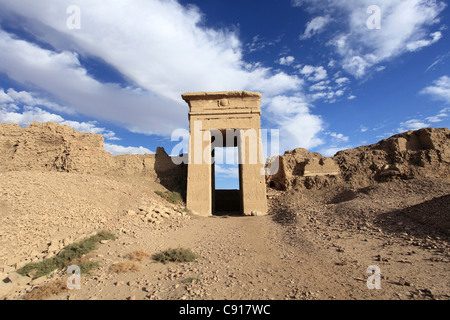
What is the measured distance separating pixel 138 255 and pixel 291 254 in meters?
3.63

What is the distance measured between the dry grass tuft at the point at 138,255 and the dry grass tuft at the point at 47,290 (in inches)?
55.9

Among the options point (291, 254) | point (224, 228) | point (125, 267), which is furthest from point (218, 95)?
point (125, 267)

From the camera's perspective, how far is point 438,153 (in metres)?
13.1

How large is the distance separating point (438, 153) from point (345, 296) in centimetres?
1411

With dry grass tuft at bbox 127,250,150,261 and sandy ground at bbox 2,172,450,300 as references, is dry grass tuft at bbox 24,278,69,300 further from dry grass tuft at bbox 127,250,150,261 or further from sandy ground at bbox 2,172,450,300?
dry grass tuft at bbox 127,250,150,261

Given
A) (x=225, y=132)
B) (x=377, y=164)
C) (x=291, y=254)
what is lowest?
(x=291, y=254)

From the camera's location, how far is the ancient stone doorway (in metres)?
12.0

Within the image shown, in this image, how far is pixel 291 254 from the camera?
18.7 ft

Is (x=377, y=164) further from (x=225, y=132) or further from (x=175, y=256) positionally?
(x=175, y=256)

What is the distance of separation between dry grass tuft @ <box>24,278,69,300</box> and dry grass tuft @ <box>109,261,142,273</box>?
85 cm

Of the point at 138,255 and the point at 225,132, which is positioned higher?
the point at 225,132

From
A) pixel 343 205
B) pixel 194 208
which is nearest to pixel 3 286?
pixel 194 208

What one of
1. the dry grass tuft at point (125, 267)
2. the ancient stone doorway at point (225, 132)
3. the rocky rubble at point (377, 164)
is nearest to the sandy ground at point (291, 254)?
the dry grass tuft at point (125, 267)

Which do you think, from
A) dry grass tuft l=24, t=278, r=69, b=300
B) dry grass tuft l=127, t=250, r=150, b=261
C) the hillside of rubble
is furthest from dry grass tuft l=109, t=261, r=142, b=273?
dry grass tuft l=24, t=278, r=69, b=300
